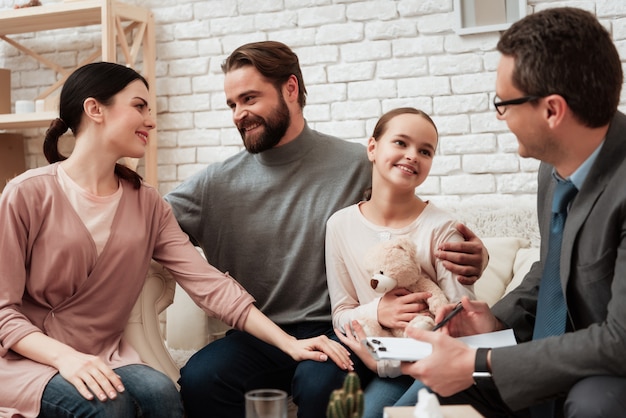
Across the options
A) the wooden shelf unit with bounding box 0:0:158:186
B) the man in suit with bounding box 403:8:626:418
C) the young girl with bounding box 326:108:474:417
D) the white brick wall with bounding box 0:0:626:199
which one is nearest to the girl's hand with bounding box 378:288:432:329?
the young girl with bounding box 326:108:474:417

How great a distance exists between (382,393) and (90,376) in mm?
658

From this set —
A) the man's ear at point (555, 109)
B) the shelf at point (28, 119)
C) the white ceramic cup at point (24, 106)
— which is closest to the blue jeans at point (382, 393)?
the man's ear at point (555, 109)

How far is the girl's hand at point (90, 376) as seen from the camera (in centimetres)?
163

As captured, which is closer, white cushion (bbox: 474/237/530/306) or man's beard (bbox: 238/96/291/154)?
man's beard (bbox: 238/96/291/154)

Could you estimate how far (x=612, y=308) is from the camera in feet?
4.50

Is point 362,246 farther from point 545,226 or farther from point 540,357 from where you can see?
point 540,357

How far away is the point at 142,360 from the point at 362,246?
0.64 m

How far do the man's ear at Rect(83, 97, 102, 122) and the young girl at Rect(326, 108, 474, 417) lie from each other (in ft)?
2.20

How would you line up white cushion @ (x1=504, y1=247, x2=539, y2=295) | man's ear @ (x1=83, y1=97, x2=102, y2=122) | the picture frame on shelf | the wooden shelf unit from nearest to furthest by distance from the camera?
man's ear @ (x1=83, y1=97, x2=102, y2=122), white cushion @ (x1=504, y1=247, x2=539, y2=295), the picture frame on shelf, the wooden shelf unit

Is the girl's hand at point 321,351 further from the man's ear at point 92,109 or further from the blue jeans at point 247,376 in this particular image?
the man's ear at point 92,109

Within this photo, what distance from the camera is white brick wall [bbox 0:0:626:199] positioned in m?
2.92

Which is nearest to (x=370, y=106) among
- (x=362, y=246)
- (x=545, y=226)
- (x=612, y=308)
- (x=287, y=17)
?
(x=287, y=17)

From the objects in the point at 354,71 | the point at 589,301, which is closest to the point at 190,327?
the point at 354,71

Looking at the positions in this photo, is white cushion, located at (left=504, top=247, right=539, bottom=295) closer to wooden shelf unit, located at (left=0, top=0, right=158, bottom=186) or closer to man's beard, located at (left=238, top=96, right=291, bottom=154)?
man's beard, located at (left=238, top=96, right=291, bottom=154)
